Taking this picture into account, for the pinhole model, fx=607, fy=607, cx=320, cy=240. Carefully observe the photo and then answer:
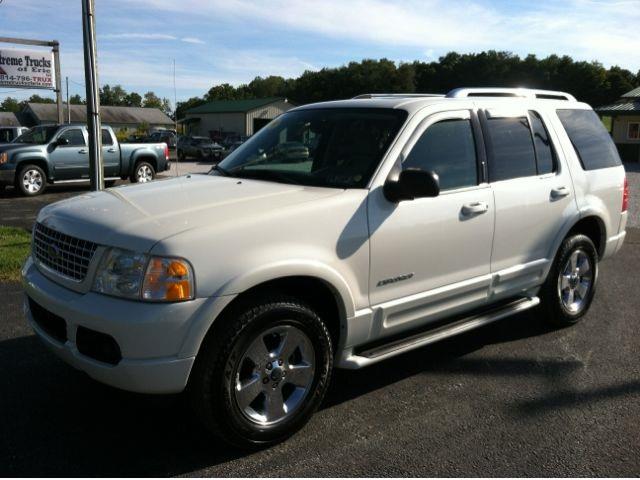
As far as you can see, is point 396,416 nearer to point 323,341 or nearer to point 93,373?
point 323,341

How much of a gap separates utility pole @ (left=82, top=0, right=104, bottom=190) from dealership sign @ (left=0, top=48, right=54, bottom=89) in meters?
19.6

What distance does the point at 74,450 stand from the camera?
3178 mm

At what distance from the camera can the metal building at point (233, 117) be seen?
64625mm

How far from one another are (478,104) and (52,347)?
324 cm

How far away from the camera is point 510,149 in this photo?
15.0 ft

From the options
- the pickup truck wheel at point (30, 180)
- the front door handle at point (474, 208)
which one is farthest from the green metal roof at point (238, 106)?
the front door handle at point (474, 208)

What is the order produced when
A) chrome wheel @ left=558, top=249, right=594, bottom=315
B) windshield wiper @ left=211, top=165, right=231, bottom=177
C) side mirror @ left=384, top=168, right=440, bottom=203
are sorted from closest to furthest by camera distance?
side mirror @ left=384, top=168, right=440, bottom=203 < windshield wiper @ left=211, top=165, right=231, bottom=177 < chrome wheel @ left=558, top=249, right=594, bottom=315

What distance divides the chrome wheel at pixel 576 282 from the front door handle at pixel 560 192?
0.58 m

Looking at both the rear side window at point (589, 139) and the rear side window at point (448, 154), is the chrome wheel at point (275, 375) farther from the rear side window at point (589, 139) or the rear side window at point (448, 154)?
the rear side window at point (589, 139)

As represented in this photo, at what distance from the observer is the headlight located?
9.30 feet

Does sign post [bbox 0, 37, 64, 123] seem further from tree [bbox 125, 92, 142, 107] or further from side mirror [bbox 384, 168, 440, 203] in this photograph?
tree [bbox 125, 92, 142, 107]

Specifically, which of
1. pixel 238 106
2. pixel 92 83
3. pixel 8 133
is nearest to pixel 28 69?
pixel 8 133

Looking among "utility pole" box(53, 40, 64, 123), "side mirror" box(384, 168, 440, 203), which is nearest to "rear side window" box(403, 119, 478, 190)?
"side mirror" box(384, 168, 440, 203)

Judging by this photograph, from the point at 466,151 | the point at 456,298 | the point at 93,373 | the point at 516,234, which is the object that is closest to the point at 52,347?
the point at 93,373
